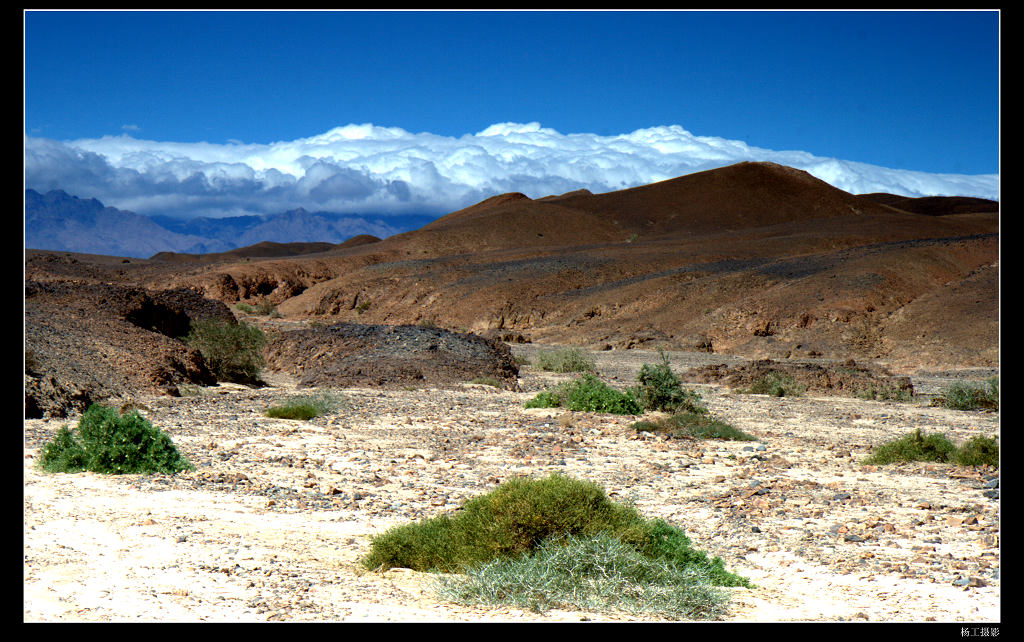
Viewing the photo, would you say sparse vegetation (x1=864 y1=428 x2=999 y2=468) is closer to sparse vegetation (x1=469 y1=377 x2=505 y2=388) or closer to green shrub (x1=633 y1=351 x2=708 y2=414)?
green shrub (x1=633 y1=351 x2=708 y2=414)

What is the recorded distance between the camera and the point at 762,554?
7293 mm

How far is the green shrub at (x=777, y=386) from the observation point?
21.1 m

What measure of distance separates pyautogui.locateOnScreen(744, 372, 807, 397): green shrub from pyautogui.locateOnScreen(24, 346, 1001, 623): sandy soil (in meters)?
4.95

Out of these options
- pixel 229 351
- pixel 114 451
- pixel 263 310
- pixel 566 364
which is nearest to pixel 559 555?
pixel 114 451

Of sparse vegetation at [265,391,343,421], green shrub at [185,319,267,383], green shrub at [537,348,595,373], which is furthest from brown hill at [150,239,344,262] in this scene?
sparse vegetation at [265,391,343,421]

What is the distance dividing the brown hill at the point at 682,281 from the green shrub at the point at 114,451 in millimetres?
26741

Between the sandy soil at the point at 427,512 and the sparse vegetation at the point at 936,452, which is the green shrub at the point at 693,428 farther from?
the sparse vegetation at the point at 936,452

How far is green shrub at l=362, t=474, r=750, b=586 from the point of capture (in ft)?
20.4

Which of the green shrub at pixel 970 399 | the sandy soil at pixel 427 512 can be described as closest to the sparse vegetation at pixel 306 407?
the sandy soil at pixel 427 512

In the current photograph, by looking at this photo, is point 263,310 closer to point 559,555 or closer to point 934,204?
point 559,555

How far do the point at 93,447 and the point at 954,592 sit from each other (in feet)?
26.9

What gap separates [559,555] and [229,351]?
15.3 m

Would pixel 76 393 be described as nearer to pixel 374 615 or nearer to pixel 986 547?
pixel 374 615

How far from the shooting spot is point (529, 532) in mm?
6277
